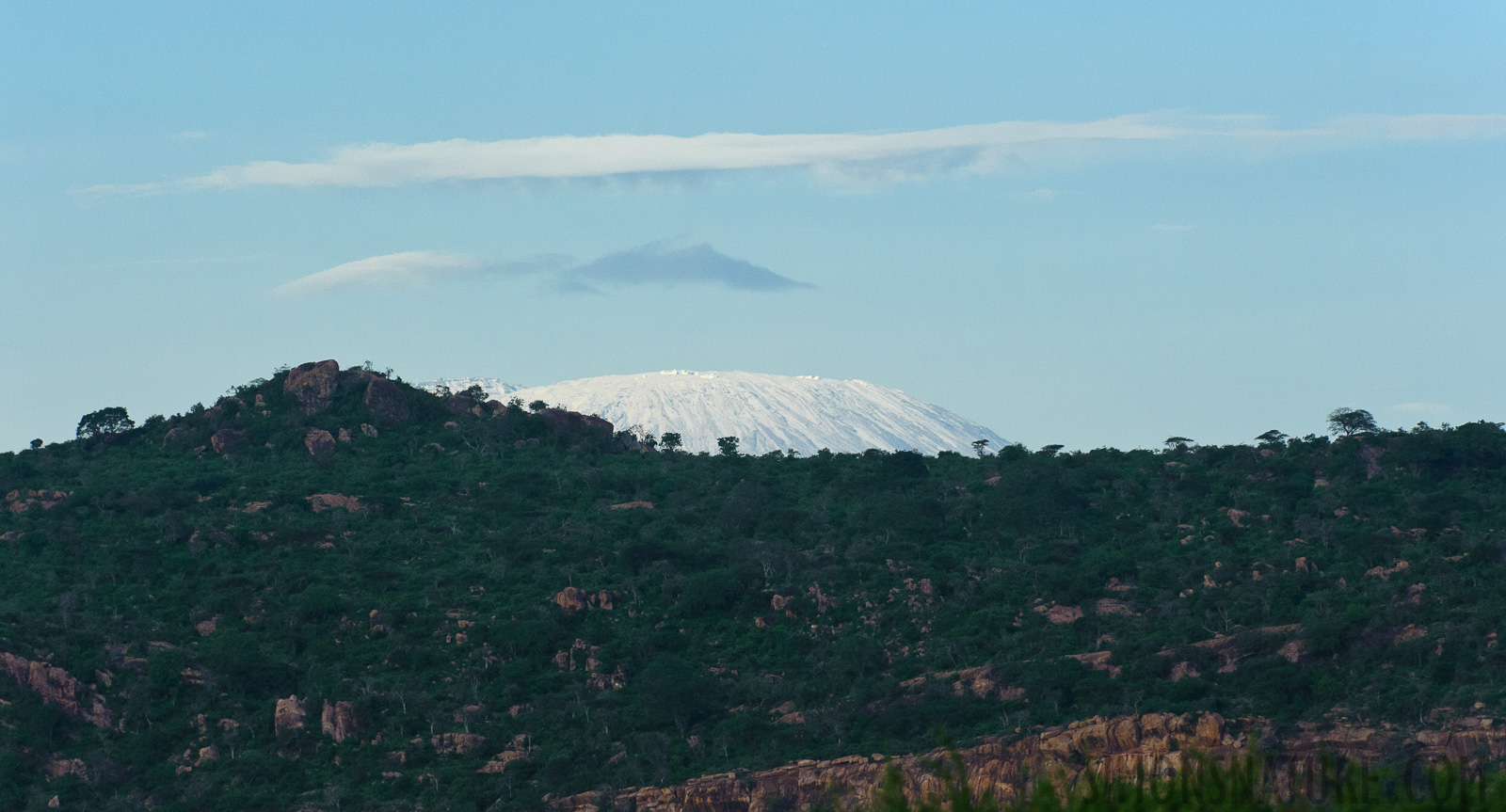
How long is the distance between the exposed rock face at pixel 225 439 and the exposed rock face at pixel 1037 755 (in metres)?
51.3

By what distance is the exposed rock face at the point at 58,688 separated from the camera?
184 ft

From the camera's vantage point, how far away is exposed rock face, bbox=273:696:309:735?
181 feet

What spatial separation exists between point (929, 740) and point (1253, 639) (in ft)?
47.0

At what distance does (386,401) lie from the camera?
328 feet

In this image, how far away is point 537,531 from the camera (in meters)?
76.5

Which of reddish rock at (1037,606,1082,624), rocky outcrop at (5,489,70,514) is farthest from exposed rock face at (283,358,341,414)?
reddish rock at (1037,606,1082,624)

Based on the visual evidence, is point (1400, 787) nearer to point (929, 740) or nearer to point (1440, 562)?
point (929, 740)

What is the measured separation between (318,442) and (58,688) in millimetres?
36153

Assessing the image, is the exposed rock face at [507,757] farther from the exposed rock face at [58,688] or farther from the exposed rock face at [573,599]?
the exposed rock face at [58,688]

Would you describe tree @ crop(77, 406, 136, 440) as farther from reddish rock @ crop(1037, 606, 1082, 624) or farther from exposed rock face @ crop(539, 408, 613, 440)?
reddish rock @ crop(1037, 606, 1082, 624)

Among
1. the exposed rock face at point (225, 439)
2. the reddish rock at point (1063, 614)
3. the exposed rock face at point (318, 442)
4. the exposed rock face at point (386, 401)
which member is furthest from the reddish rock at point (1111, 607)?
the exposed rock face at point (225, 439)

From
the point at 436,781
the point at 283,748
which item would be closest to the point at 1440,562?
the point at 436,781

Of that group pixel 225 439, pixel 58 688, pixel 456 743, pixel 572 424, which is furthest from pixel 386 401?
pixel 456 743

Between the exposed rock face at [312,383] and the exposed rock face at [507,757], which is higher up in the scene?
the exposed rock face at [312,383]
